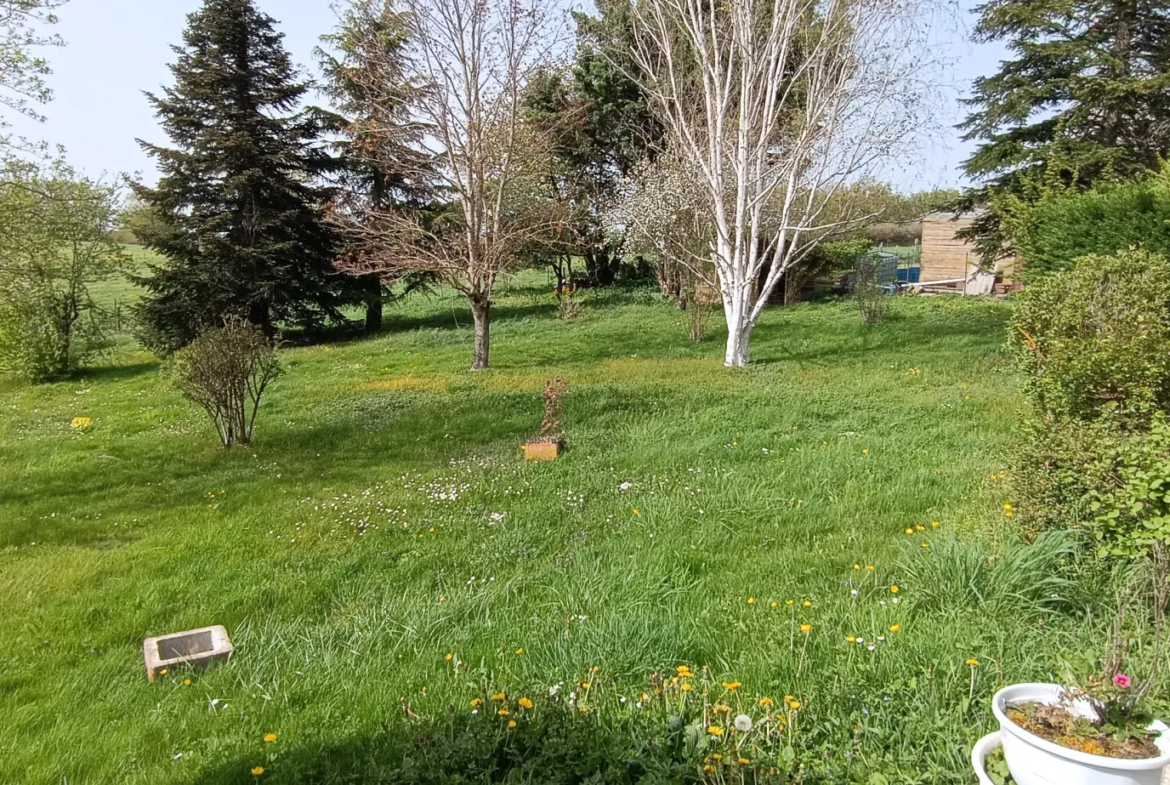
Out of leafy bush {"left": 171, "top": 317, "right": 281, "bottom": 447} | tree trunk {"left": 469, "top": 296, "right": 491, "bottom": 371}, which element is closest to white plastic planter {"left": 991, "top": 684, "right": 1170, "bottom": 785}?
leafy bush {"left": 171, "top": 317, "right": 281, "bottom": 447}

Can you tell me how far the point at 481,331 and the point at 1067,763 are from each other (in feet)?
39.0

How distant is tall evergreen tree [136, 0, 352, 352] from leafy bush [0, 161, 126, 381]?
144cm

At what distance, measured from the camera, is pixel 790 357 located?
12242mm

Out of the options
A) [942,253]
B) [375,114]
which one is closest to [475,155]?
[375,114]

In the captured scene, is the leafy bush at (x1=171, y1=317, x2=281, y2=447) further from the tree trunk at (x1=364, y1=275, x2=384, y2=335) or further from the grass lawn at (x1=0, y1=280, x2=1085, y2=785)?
the tree trunk at (x1=364, y1=275, x2=384, y2=335)

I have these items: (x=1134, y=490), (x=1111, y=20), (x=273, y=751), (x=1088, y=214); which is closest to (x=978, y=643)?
(x=1134, y=490)

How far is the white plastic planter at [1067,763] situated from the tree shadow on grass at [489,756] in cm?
88

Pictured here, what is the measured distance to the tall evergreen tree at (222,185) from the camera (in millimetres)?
17875

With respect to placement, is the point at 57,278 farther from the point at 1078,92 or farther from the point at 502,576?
the point at 1078,92

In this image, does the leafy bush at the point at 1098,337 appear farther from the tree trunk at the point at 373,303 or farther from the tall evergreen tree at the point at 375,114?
the tree trunk at the point at 373,303

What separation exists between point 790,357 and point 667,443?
6.13 m

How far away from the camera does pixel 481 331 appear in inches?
511

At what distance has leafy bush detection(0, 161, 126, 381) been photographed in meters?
14.5

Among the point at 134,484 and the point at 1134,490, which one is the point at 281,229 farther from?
the point at 1134,490
